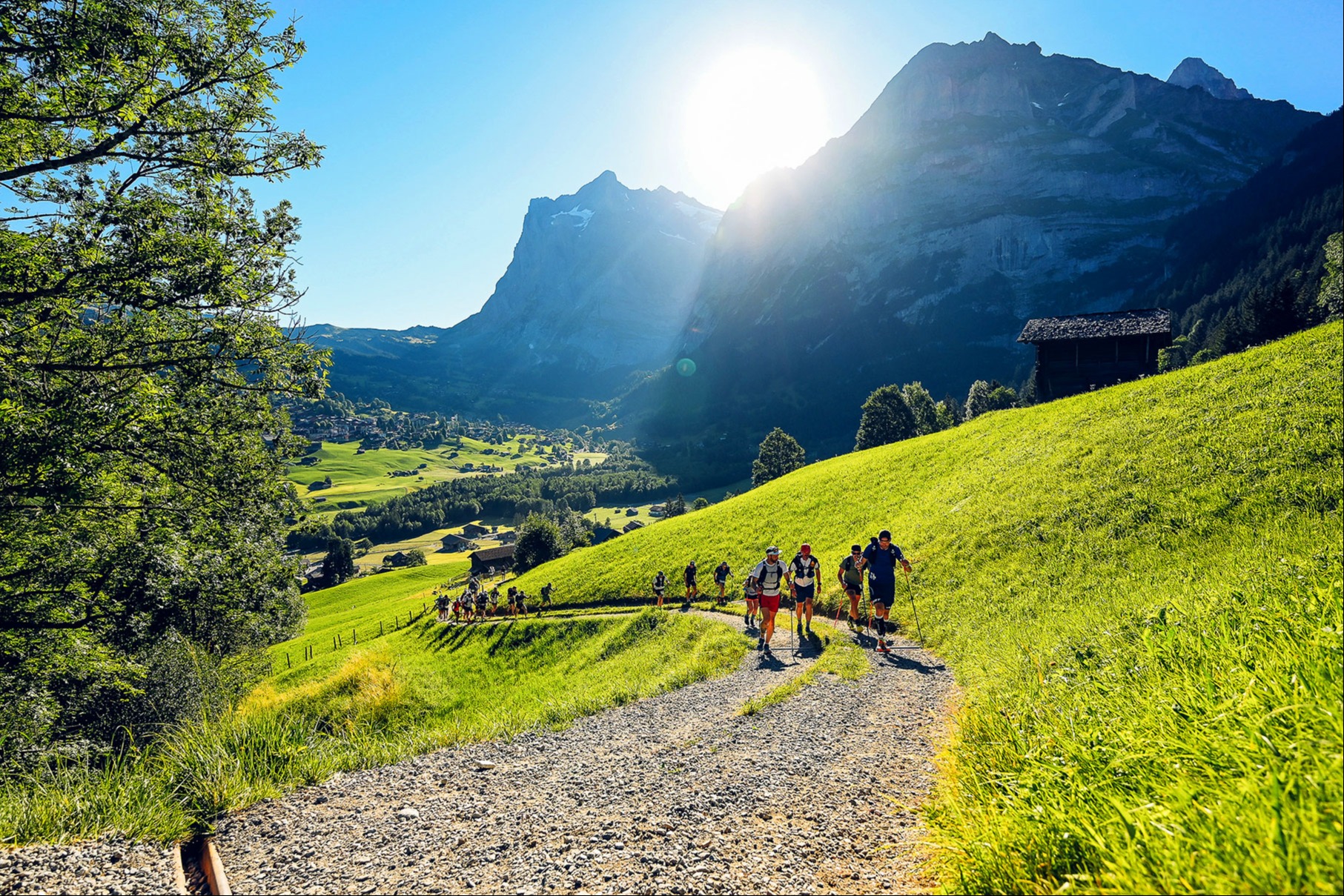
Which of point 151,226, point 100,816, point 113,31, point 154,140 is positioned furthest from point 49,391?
point 100,816

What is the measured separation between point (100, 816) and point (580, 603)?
2928 centimetres

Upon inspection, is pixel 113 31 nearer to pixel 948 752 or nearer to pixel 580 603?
pixel 948 752

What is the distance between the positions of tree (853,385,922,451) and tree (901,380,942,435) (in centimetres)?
163

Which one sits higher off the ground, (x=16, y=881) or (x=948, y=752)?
(x=16, y=881)

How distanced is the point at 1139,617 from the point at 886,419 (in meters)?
97.8

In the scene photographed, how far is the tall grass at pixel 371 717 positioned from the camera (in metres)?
6.09

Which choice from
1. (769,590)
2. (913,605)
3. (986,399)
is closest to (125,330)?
(769,590)

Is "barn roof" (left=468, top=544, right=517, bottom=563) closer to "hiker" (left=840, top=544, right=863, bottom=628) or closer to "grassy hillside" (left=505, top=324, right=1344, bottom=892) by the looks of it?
"grassy hillside" (left=505, top=324, right=1344, bottom=892)

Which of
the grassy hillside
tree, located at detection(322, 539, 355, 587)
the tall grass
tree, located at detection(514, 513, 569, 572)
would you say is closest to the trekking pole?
the grassy hillside

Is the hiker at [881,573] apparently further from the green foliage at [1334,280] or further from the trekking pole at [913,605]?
the green foliage at [1334,280]

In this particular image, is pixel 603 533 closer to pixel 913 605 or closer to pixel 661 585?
pixel 661 585

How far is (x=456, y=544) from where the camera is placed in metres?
172

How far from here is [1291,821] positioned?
2.66m

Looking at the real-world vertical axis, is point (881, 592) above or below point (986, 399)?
below
